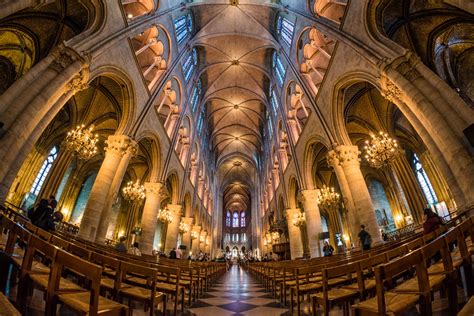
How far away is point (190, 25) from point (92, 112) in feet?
32.7

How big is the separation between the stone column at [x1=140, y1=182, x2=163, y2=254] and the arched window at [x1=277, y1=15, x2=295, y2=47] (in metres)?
13.9

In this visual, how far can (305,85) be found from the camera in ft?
45.4

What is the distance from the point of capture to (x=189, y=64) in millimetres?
19188

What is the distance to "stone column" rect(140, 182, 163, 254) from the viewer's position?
12655 millimetres

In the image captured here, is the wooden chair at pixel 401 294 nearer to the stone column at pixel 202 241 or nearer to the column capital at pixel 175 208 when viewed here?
the column capital at pixel 175 208

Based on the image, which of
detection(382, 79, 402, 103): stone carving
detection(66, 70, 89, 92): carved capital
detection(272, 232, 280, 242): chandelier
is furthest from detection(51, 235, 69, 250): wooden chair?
detection(272, 232, 280, 242): chandelier

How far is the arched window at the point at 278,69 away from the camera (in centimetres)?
1847

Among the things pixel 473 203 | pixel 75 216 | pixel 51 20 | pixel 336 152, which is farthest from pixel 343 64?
pixel 75 216

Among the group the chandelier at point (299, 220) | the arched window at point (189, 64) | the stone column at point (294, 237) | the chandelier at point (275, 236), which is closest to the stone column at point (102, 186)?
the arched window at point (189, 64)

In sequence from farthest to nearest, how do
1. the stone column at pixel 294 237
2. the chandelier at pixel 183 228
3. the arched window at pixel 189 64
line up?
the chandelier at pixel 183 228
the arched window at pixel 189 64
the stone column at pixel 294 237

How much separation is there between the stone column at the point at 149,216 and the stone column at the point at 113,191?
2.97 meters

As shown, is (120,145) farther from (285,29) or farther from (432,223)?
(285,29)

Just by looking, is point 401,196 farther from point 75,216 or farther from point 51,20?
point 75,216

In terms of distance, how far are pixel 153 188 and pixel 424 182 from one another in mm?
19314
